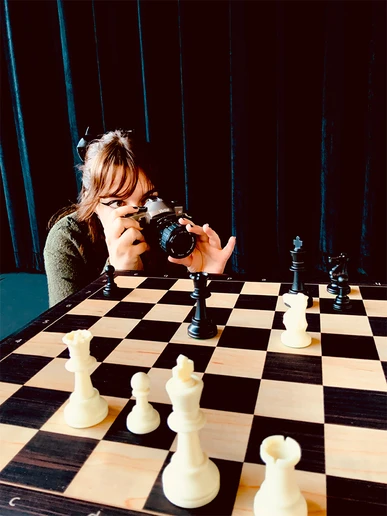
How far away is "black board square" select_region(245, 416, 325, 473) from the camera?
60 cm

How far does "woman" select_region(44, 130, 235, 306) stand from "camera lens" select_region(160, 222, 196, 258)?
15 centimetres

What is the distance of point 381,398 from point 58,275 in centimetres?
118

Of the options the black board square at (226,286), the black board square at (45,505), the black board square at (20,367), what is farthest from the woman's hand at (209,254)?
the black board square at (45,505)

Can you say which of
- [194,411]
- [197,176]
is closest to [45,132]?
[197,176]

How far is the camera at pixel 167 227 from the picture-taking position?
4.22 ft

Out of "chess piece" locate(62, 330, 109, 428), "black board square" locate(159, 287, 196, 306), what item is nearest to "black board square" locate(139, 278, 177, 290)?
"black board square" locate(159, 287, 196, 306)

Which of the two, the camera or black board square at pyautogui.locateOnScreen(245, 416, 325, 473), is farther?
the camera

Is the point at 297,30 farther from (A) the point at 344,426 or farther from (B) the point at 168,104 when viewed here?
(A) the point at 344,426

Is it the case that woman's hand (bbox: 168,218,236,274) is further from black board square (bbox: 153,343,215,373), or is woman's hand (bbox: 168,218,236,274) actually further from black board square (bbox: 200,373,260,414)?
black board square (bbox: 200,373,260,414)

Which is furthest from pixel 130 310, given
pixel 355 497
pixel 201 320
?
pixel 355 497

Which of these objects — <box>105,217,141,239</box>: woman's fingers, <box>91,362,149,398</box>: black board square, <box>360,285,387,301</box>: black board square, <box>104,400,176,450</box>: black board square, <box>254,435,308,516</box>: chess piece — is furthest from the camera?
<box>105,217,141,239</box>: woman's fingers

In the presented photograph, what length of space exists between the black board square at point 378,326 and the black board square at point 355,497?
1.49ft

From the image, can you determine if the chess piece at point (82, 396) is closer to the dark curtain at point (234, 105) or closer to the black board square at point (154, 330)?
the black board square at point (154, 330)

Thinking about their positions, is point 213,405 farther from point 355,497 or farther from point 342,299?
point 342,299
